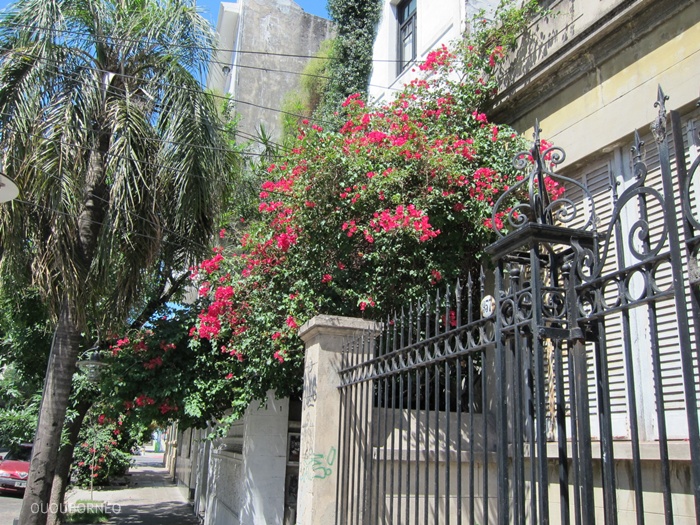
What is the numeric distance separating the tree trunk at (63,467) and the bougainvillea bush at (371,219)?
5542 millimetres

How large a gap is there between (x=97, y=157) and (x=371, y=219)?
461 centimetres

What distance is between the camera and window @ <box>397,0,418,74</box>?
1109 centimetres

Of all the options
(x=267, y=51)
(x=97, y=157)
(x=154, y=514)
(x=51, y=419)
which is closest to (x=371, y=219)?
(x=97, y=157)

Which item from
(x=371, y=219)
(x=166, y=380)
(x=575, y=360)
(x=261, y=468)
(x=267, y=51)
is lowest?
(x=261, y=468)

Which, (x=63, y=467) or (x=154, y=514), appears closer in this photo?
(x=63, y=467)

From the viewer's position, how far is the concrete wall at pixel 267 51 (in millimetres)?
21219

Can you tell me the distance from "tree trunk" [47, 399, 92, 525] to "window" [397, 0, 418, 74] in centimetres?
892

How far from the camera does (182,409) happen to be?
921 cm

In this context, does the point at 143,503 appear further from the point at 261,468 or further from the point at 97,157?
the point at 97,157

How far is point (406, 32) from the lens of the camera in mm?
11461

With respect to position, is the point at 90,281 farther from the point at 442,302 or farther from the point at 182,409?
the point at 442,302

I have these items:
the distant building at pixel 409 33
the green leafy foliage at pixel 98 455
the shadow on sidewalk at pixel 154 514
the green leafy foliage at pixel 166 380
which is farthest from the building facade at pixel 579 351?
the green leafy foliage at pixel 98 455

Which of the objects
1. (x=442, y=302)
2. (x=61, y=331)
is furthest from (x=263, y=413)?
(x=442, y=302)

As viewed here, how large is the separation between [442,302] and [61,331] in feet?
17.7
